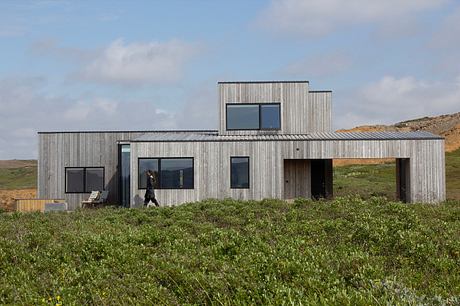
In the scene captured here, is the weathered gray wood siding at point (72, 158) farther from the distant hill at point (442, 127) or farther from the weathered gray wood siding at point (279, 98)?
the distant hill at point (442, 127)

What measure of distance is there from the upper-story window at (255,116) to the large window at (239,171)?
3.76 metres

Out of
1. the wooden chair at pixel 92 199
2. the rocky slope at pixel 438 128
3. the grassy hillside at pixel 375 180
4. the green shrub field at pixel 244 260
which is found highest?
the rocky slope at pixel 438 128

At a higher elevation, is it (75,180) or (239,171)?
(239,171)

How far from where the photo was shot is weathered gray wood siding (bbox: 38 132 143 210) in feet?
93.0

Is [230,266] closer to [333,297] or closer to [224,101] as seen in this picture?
[333,297]

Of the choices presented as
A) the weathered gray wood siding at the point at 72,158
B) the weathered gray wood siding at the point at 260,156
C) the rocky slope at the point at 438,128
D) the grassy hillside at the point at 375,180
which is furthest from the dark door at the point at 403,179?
A: the rocky slope at the point at 438,128

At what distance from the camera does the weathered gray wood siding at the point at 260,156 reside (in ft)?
79.9

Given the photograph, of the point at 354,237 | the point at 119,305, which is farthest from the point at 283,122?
the point at 119,305

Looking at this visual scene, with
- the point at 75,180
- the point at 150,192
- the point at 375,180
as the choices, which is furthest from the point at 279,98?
the point at 375,180

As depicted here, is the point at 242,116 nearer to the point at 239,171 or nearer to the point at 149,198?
the point at 239,171

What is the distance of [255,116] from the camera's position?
28.2 m

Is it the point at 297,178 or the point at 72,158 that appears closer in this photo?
the point at 297,178

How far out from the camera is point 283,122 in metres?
28.0

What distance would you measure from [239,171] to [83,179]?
323 inches
